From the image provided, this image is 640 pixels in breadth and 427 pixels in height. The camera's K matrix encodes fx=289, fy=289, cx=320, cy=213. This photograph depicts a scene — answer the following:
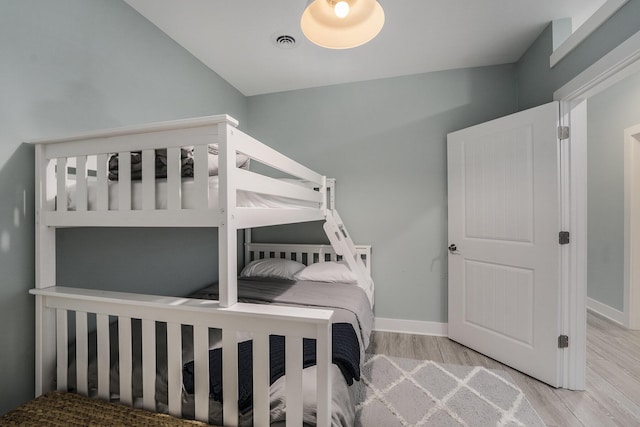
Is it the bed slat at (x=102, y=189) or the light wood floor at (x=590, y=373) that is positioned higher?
the bed slat at (x=102, y=189)

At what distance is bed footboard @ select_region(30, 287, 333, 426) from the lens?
97 cm

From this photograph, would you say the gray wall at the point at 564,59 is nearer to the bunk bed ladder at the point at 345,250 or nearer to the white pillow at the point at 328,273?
the bunk bed ladder at the point at 345,250

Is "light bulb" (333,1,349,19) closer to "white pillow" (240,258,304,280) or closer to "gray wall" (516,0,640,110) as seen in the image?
"gray wall" (516,0,640,110)

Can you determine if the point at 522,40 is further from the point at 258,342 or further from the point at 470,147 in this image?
the point at 258,342

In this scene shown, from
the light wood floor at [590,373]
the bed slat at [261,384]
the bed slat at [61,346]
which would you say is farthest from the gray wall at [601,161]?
the bed slat at [61,346]

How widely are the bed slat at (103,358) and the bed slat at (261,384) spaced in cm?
67

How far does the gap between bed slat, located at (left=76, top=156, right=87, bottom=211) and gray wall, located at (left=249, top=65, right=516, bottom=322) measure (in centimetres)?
202

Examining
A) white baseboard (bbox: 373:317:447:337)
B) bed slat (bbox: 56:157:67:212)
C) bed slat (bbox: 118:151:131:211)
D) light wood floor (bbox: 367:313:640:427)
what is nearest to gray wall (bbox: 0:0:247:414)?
bed slat (bbox: 56:157:67:212)

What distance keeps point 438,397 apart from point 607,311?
2.58 meters

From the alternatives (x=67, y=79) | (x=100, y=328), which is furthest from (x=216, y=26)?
(x=100, y=328)

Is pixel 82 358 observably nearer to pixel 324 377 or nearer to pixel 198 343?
pixel 198 343

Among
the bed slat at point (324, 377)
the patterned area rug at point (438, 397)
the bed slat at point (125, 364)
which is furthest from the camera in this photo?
the patterned area rug at point (438, 397)

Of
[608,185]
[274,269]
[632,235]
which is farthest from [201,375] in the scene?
[608,185]

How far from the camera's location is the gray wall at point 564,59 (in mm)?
1435
